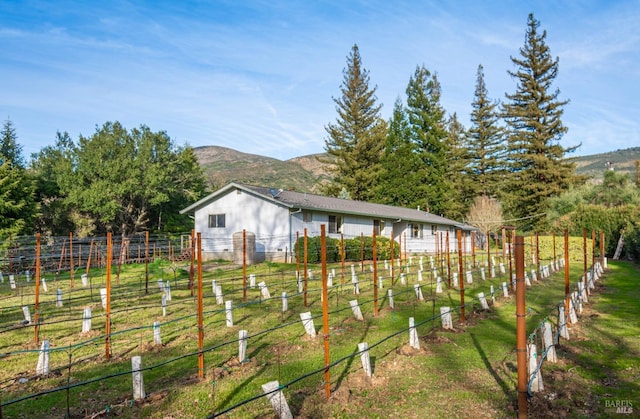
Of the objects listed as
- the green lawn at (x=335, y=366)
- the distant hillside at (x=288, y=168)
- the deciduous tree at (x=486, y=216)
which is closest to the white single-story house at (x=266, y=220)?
the green lawn at (x=335, y=366)

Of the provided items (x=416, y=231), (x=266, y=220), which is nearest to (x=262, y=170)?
(x=416, y=231)

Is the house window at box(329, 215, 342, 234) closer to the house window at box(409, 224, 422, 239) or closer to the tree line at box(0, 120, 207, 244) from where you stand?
the house window at box(409, 224, 422, 239)

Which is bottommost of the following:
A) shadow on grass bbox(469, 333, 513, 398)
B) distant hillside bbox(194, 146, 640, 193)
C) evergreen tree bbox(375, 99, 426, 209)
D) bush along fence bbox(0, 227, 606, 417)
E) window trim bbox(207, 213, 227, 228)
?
shadow on grass bbox(469, 333, 513, 398)

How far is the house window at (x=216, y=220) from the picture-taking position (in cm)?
2600

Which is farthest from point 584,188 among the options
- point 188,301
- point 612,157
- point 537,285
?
point 612,157

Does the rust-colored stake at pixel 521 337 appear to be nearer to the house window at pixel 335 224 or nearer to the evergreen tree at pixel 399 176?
the house window at pixel 335 224

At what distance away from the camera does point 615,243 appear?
90.5 ft

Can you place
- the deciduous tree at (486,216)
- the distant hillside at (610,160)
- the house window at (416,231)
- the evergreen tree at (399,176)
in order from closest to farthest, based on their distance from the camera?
the house window at (416,231)
the deciduous tree at (486,216)
the evergreen tree at (399,176)
the distant hillside at (610,160)

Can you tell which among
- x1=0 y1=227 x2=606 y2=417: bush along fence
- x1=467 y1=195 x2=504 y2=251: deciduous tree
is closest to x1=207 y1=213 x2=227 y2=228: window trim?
x1=0 y1=227 x2=606 y2=417: bush along fence

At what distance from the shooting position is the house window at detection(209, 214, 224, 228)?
85.3ft

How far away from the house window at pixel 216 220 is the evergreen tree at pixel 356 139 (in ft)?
66.5

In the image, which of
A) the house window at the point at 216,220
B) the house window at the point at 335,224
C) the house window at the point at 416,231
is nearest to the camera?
the house window at the point at 335,224

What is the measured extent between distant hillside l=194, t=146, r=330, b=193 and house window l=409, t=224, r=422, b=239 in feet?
187

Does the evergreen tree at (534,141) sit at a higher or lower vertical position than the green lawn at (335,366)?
higher
